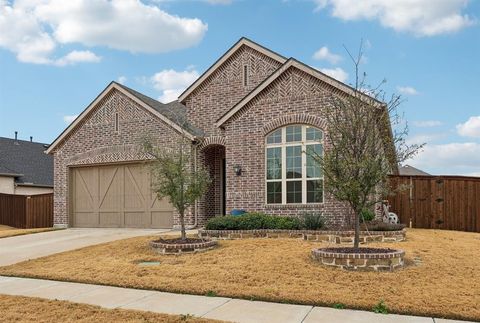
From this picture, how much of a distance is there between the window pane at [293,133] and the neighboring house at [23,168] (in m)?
20.8

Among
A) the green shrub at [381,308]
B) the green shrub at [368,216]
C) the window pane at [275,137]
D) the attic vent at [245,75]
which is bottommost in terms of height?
the green shrub at [381,308]

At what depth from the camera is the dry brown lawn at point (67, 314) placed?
20.9ft

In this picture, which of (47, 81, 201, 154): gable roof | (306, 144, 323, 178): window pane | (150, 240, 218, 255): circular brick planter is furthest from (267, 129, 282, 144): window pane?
(150, 240, 218, 255): circular brick planter

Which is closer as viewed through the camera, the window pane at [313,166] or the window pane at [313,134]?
the window pane at [313,166]

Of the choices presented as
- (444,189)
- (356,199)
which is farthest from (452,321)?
(444,189)

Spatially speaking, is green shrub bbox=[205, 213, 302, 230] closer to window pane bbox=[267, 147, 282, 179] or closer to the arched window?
the arched window

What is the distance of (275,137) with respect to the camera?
15.4m

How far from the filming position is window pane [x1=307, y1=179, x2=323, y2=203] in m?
14.6

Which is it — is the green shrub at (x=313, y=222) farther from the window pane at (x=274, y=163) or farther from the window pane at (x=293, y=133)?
the window pane at (x=293, y=133)

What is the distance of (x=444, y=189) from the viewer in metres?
16.1

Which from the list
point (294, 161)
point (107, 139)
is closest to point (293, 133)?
point (294, 161)

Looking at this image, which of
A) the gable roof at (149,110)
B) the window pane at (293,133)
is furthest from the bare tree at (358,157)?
the gable roof at (149,110)

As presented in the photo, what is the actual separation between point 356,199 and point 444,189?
807cm

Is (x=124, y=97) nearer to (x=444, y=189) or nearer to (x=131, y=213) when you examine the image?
(x=131, y=213)
